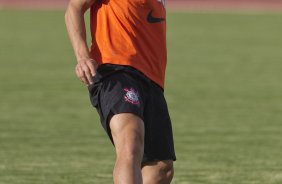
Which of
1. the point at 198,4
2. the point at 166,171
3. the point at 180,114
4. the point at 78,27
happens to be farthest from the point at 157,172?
the point at 198,4

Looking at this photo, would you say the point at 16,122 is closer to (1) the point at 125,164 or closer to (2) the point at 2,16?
(1) the point at 125,164

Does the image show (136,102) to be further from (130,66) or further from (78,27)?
(78,27)

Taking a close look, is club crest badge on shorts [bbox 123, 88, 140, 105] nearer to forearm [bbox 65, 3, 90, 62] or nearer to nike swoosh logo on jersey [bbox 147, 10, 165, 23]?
forearm [bbox 65, 3, 90, 62]

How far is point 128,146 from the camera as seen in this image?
18.0 feet

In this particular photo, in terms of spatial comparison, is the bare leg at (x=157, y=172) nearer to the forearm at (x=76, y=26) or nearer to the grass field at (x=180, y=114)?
the forearm at (x=76, y=26)

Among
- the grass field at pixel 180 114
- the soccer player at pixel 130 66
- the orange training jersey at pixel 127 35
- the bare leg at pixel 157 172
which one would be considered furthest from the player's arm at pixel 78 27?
the grass field at pixel 180 114

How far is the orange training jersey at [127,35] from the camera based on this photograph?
232 inches

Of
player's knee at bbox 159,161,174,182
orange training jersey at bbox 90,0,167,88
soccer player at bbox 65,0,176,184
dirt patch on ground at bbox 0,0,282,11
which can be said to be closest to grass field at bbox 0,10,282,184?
player's knee at bbox 159,161,174,182

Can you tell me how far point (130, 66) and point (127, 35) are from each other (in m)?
0.18

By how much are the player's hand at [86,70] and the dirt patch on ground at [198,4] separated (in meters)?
36.0

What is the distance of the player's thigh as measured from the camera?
550 centimetres

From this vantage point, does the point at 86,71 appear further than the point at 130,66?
No

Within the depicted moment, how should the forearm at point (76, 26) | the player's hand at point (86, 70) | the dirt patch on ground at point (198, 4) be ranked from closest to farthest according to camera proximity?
1. the player's hand at point (86, 70)
2. the forearm at point (76, 26)
3. the dirt patch on ground at point (198, 4)

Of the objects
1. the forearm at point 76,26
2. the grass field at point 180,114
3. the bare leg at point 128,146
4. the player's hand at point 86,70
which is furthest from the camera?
the grass field at point 180,114
